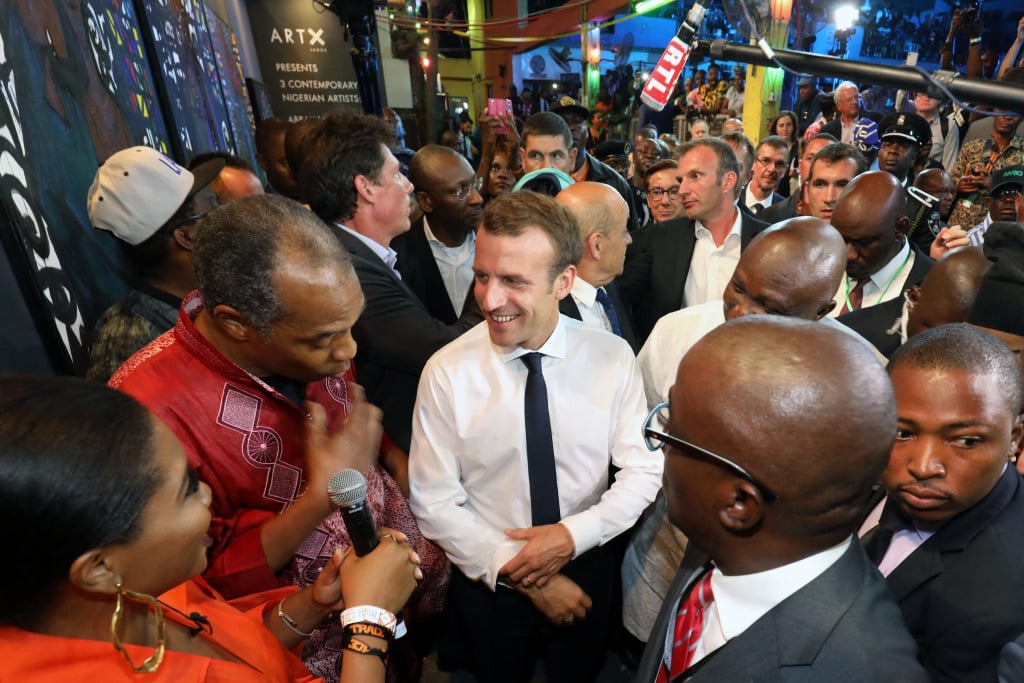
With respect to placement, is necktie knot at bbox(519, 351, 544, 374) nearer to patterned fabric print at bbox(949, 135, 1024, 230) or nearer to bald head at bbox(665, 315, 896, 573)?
bald head at bbox(665, 315, 896, 573)

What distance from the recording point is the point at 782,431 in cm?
92

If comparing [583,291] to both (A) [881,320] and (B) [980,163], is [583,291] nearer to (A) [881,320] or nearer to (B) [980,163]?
(A) [881,320]

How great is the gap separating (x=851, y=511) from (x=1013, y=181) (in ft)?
12.4

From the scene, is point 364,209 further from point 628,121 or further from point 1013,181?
point 628,121

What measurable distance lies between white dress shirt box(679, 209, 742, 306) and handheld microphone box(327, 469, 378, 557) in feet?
8.28

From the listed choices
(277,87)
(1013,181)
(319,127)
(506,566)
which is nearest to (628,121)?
(277,87)

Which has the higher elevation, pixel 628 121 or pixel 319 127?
pixel 319 127

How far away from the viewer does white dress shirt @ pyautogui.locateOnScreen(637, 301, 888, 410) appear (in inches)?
85.9

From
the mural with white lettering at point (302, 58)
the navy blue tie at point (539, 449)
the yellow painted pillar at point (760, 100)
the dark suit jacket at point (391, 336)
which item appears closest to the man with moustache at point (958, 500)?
the navy blue tie at point (539, 449)

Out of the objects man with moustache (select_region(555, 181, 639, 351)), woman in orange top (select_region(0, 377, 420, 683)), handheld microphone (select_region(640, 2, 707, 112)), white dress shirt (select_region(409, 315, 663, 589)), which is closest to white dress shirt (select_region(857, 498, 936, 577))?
white dress shirt (select_region(409, 315, 663, 589))

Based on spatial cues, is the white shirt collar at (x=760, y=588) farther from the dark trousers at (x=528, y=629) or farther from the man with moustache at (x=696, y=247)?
the man with moustache at (x=696, y=247)

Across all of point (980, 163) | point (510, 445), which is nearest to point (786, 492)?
point (510, 445)

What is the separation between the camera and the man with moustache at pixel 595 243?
2396 millimetres

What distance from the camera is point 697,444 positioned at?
3.33 ft
